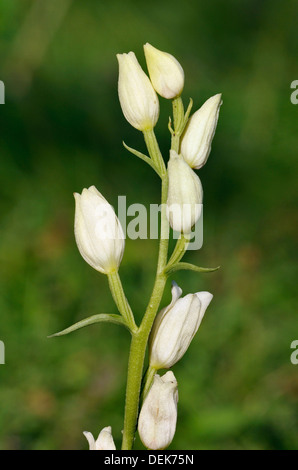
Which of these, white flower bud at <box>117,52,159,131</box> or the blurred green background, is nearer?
white flower bud at <box>117,52,159,131</box>

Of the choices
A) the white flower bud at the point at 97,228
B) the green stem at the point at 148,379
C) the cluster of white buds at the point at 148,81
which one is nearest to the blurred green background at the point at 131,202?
the green stem at the point at 148,379

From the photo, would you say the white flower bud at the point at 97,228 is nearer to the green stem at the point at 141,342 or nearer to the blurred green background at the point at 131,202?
the green stem at the point at 141,342

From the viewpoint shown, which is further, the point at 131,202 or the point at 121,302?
the point at 131,202

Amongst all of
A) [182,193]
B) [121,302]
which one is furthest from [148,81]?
[121,302]

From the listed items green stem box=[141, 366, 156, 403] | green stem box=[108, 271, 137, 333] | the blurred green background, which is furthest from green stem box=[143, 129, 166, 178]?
the blurred green background

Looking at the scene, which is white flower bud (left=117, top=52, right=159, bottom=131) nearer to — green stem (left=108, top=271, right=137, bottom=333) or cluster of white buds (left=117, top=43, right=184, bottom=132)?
cluster of white buds (left=117, top=43, right=184, bottom=132)

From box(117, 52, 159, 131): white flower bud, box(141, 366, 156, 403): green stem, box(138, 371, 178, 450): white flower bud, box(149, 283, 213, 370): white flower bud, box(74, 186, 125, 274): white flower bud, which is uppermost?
box(117, 52, 159, 131): white flower bud

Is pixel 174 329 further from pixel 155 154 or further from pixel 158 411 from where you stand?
pixel 155 154

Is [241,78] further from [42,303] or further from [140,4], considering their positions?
[42,303]
